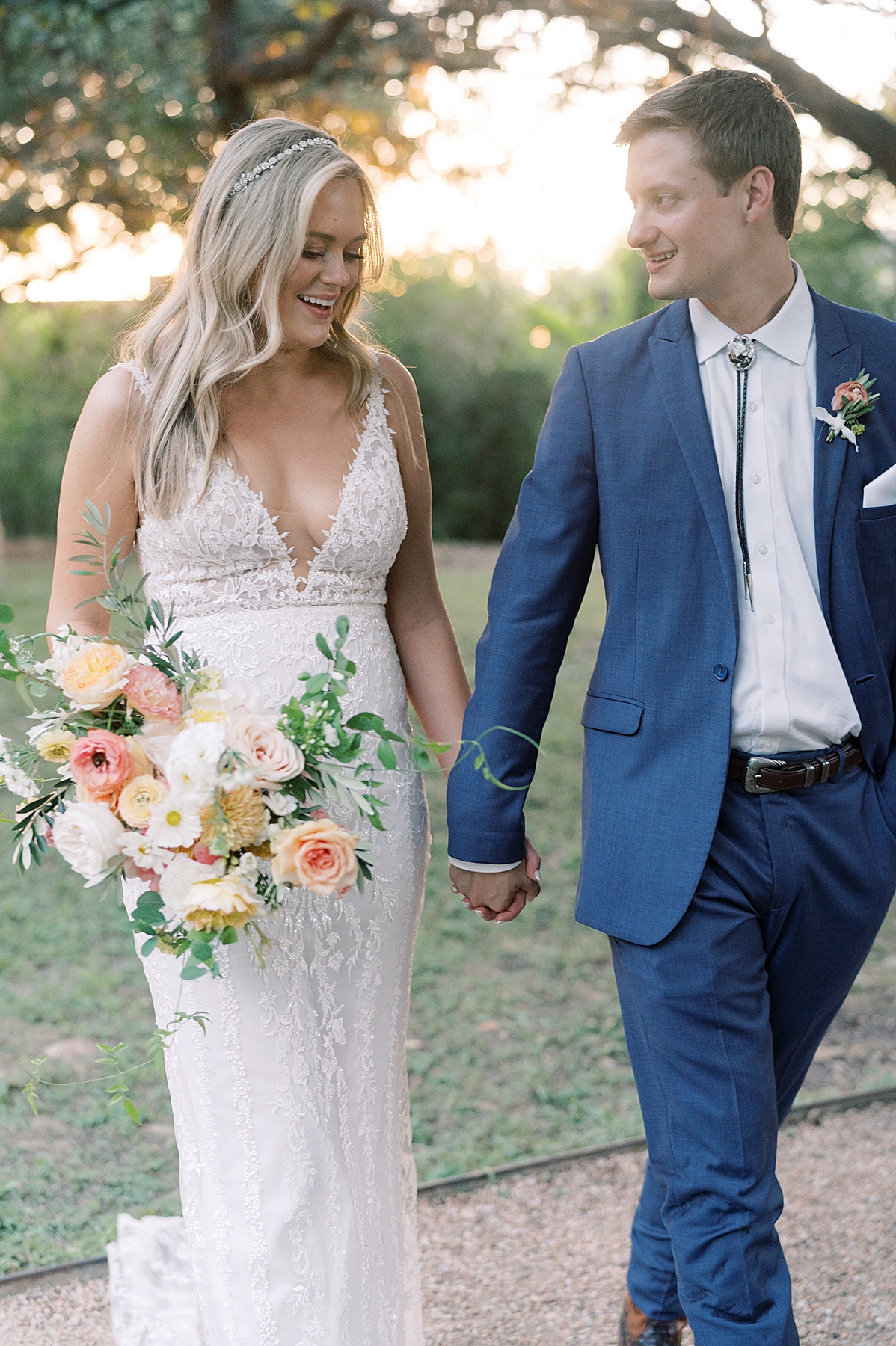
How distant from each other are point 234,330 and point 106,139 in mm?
5610

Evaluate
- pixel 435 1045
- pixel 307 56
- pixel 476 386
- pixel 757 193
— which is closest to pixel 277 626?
pixel 757 193

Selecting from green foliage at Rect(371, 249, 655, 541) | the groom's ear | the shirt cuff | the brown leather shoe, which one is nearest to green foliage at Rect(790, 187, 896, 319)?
green foliage at Rect(371, 249, 655, 541)

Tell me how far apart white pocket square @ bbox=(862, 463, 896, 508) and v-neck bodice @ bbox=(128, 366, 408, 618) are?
0.94m

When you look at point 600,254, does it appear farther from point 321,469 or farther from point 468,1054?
point 321,469

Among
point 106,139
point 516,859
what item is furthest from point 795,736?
point 106,139

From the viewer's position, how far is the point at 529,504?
2521 millimetres

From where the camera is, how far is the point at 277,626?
2.62 m

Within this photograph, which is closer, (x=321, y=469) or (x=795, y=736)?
(x=795, y=736)

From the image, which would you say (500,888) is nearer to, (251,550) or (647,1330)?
(251,550)

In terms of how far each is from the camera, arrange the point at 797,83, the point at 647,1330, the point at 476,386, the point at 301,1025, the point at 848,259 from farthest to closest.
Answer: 1. the point at 476,386
2. the point at 848,259
3. the point at 797,83
4. the point at 647,1330
5. the point at 301,1025

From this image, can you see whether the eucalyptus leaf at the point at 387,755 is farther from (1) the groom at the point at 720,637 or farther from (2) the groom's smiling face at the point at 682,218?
(2) the groom's smiling face at the point at 682,218

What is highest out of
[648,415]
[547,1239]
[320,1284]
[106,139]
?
[106,139]

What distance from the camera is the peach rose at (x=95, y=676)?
2.06 m

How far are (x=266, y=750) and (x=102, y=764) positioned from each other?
0.26 m
